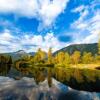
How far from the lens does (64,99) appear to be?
29.5 metres

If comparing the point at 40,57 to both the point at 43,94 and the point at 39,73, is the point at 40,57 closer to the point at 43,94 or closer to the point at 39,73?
the point at 39,73

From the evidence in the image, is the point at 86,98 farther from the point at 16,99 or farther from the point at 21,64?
the point at 21,64

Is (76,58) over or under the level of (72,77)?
over

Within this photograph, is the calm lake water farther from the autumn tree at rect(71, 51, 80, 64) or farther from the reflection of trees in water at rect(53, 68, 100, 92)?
the autumn tree at rect(71, 51, 80, 64)

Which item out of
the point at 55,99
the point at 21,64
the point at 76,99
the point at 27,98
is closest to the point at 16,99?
the point at 27,98

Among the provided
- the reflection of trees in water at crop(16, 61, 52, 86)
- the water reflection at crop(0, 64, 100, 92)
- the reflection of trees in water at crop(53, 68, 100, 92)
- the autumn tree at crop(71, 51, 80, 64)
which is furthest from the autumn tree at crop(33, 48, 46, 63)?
the reflection of trees in water at crop(53, 68, 100, 92)

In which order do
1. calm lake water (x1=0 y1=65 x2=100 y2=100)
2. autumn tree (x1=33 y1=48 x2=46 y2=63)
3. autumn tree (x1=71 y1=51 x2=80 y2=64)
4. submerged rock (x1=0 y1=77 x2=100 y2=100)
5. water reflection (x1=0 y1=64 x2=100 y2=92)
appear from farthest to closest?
1. autumn tree (x1=33 y1=48 x2=46 y2=63)
2. autumn tree (x1=71 y1=51 x2=80 y2=64)
3. water reflection (x1=0 y1=64 x2=100 y2=92)
4. calm lake water (x1=0 y1=65 x2=100 y2=100)
5. submerged rock (x1=0 y1=77 x2=100 y2=100)

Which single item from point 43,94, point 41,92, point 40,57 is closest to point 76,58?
point 40,57

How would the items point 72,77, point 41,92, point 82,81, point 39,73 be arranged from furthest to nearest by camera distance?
point 39,73, point 72,77, point 82,81, point 41,92

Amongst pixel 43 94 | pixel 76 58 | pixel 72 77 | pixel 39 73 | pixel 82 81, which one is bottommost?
pixel 43 94

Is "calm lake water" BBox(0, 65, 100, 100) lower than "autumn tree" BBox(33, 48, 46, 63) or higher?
lower

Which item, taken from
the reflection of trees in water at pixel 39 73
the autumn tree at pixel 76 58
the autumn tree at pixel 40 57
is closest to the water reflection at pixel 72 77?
the reflection of trees in water at pixel 39 73

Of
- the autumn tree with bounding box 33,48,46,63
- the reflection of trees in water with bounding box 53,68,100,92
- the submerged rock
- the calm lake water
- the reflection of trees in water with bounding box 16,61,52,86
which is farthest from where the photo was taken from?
the autumn tree with bounding box 33,48,46,63

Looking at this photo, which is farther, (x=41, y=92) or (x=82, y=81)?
(x=82, y=81)
